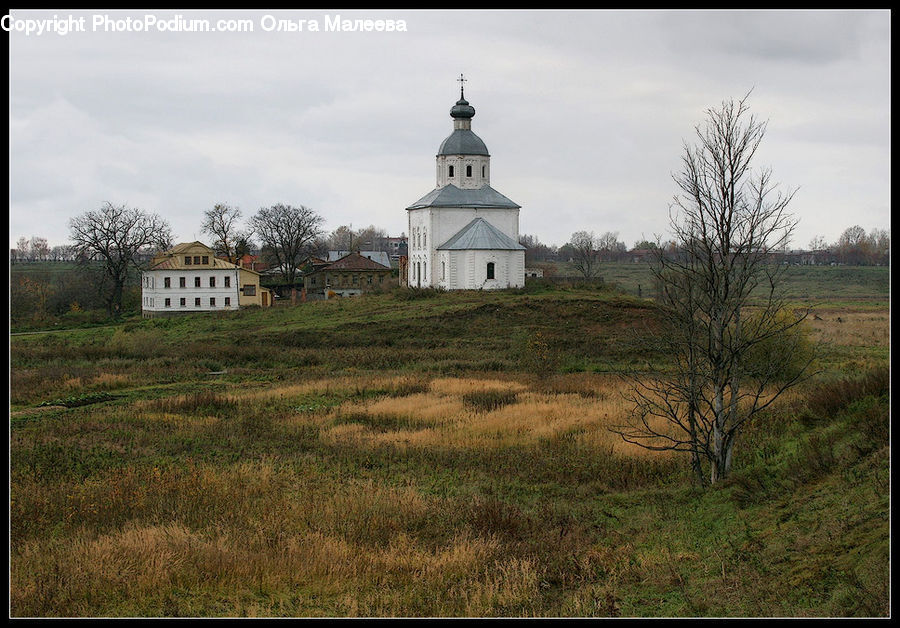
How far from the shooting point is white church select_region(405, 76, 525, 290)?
5041cm

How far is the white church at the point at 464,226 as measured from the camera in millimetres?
50406

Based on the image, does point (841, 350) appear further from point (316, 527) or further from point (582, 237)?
point (582, 237)

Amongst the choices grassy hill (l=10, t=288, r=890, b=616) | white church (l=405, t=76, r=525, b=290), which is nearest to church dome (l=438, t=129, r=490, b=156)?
white church (l=405, t=76, r=525, b=290)

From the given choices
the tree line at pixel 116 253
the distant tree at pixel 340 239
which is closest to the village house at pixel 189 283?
the tree line at pixel 116 253

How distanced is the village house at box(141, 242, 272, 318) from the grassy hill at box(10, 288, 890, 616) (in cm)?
3085

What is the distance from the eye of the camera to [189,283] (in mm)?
55875

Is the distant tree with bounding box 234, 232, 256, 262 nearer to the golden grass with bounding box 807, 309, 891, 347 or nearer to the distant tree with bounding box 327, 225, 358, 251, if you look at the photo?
the golden grass with bounding box 807, 309, 891, 347

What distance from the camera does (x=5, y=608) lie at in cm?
734

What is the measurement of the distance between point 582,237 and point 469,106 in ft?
121

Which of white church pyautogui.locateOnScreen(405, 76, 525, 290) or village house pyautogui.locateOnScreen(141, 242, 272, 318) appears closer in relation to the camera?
white church pyautogui.locateOnScreen(405, 76, 525, 290)

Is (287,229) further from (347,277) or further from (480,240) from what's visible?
(480,240)

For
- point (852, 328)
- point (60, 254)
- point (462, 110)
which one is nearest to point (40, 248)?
point (60, 254)

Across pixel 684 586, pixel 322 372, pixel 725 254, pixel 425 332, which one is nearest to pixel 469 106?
pixel 425 332

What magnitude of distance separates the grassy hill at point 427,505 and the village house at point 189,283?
30.9m
